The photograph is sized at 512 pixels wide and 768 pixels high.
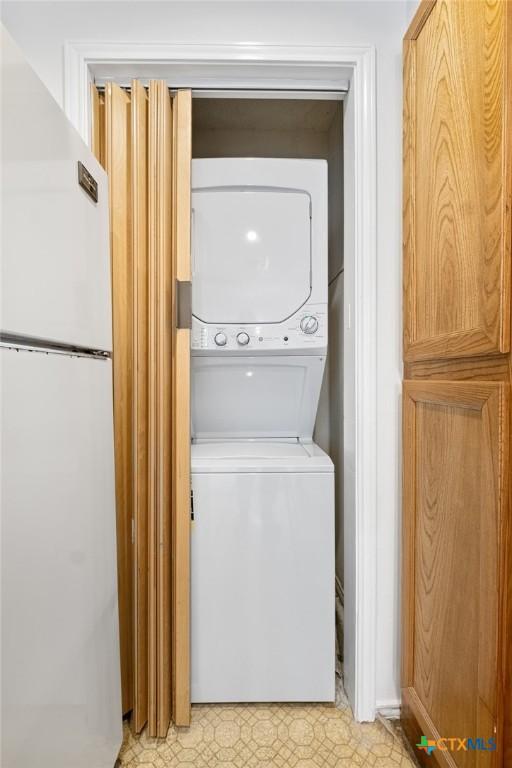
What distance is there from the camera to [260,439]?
1.99 m

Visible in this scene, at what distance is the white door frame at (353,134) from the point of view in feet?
4.73

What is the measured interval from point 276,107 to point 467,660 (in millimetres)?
2298

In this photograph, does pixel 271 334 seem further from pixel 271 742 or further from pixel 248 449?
pixel 271 742

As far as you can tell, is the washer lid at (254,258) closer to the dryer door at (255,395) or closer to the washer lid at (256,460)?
the dryer door at (255,395)

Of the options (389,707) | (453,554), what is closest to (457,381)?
(453,554)

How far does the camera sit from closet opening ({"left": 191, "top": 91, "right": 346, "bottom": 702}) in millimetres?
1564

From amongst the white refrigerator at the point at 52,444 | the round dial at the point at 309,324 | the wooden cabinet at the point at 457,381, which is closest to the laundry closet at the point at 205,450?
the round dial at the point at 309,324

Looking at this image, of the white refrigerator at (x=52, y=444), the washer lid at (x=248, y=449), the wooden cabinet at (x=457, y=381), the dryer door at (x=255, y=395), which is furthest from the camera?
the dryer door at (x=255, y=395)

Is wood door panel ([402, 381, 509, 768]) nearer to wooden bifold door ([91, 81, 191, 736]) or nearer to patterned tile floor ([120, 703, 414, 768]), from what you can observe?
patterned tile floor ([120, 703, 414, 768])

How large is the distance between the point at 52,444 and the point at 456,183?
1.14 meters

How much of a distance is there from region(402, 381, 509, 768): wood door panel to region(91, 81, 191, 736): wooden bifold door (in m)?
0.75

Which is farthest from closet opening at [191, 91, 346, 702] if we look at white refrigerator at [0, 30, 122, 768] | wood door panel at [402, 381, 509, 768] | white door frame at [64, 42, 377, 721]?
white refrigerator at [0, 30, 122, 768]

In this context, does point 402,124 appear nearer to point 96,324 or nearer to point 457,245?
point 457,245

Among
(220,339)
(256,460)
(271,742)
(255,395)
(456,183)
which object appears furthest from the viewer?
(255,395)
